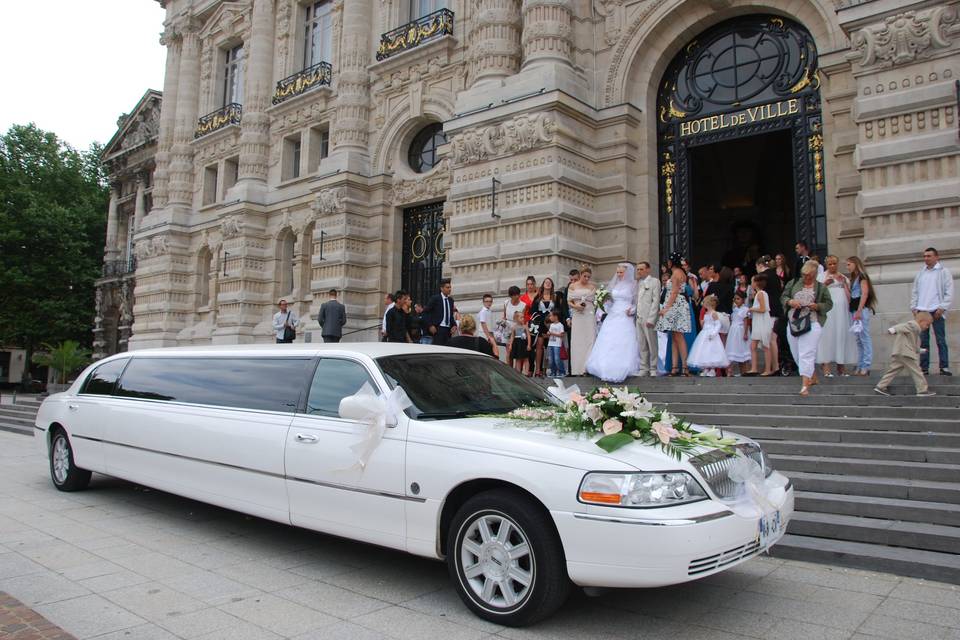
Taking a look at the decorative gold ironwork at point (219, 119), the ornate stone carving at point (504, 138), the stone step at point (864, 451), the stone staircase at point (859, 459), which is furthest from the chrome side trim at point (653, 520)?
the decorative gold ironwork at point (219, 119)

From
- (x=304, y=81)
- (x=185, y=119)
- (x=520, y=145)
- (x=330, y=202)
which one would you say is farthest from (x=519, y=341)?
(x=185, y=119)

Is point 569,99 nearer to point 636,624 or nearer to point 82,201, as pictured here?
point 636,624

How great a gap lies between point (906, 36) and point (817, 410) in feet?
21.2

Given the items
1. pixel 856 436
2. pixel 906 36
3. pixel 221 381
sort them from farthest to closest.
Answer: pixel 906 36 < pixel 856 436 < pixel 221 381

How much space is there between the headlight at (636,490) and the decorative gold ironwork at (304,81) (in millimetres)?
20328

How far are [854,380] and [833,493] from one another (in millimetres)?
3264

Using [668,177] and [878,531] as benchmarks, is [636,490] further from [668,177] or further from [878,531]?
[668,177]

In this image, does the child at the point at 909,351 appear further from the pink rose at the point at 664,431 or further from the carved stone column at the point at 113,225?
the carved stone column at the point at 113,225

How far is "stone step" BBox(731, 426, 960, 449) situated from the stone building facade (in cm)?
370

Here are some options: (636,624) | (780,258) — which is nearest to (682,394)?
(780,258)

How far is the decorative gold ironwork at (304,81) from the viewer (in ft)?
71.3

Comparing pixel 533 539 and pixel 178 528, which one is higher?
pixel 533 539

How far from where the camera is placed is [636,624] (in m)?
3.98

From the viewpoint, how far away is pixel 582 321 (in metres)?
11.8
